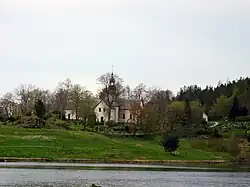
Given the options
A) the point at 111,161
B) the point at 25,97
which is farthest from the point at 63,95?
the point at 111,161

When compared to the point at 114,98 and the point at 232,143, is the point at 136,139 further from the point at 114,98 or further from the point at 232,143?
the point at 114,98

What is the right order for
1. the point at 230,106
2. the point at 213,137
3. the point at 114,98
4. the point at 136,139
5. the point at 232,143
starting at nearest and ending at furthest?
the point at 232,143, the point at 136,139, the point at 213,137, the point at 114,98, the point at 230,106

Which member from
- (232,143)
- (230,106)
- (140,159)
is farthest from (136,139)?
(230,106)

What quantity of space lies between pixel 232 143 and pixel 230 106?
7351 centimetres

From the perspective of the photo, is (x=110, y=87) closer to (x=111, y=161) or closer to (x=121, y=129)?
(x=121, y=129)

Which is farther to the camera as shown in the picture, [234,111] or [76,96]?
[234,111]

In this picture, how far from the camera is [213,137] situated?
129 metres

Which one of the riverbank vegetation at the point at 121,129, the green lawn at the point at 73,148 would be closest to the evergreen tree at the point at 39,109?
the riverbank vegetation at the point at 121,129

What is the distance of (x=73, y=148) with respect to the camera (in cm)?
8850

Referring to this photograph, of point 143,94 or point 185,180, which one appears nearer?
point 185,180

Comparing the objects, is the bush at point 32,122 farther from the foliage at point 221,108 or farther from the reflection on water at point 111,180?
the foliage at point 221,108

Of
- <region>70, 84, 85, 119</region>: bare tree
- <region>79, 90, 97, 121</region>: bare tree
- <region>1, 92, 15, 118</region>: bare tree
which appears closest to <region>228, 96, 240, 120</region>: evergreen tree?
<region>79, 90, 97, 121</region>: bare tree

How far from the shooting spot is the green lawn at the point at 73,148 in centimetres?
8375

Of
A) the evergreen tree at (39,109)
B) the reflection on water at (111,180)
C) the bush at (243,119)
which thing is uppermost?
the bush at (243,119)
